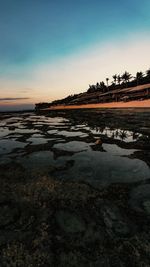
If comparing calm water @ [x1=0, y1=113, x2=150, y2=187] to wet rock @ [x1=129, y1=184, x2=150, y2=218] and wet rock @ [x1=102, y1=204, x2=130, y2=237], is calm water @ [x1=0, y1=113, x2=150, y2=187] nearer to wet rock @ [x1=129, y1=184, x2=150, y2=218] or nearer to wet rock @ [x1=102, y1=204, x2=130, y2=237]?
wet rock @ [x1=129, y1=184, x2=150, y2=218]

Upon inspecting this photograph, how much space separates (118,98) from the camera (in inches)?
1832

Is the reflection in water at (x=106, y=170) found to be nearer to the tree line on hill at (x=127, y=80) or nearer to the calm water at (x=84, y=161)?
the calm water at (x=84, y=161)

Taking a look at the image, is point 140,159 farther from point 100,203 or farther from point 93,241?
point 93,241

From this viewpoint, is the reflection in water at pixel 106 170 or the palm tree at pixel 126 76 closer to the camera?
the reflection in water at pixel 106 170

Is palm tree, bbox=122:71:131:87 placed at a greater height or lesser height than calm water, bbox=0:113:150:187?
greater

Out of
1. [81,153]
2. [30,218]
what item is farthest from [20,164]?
[30,218]

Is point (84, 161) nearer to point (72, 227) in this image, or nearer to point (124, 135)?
point (72, 227)

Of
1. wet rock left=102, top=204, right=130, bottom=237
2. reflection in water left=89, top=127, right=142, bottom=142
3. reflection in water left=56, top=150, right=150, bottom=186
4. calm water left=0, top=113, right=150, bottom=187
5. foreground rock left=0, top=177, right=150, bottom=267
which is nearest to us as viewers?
foreground rock left=0, top=177, right=150, bottom=267

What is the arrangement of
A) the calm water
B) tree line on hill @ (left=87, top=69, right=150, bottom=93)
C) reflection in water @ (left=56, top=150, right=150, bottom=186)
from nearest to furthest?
1. reflection in water @ (left=56, top=150, right=150, bottom=186)
2. the calm water
3. tree line on hill @ (left=87, top=69, right=150, bottom=93)

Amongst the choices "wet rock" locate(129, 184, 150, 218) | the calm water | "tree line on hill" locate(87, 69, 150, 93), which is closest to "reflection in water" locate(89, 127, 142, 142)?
the calm water

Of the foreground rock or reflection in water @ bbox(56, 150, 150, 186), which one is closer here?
the foreground rock

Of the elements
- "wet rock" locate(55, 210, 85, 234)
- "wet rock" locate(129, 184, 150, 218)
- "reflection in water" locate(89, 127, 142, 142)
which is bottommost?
"reflection in water" locate(89, 127, 142, 142)

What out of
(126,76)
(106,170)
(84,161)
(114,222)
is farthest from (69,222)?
(126,76)

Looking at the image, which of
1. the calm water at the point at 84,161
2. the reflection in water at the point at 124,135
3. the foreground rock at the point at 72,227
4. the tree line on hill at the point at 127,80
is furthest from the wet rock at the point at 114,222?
the tree line on hill at the point at 127,80
